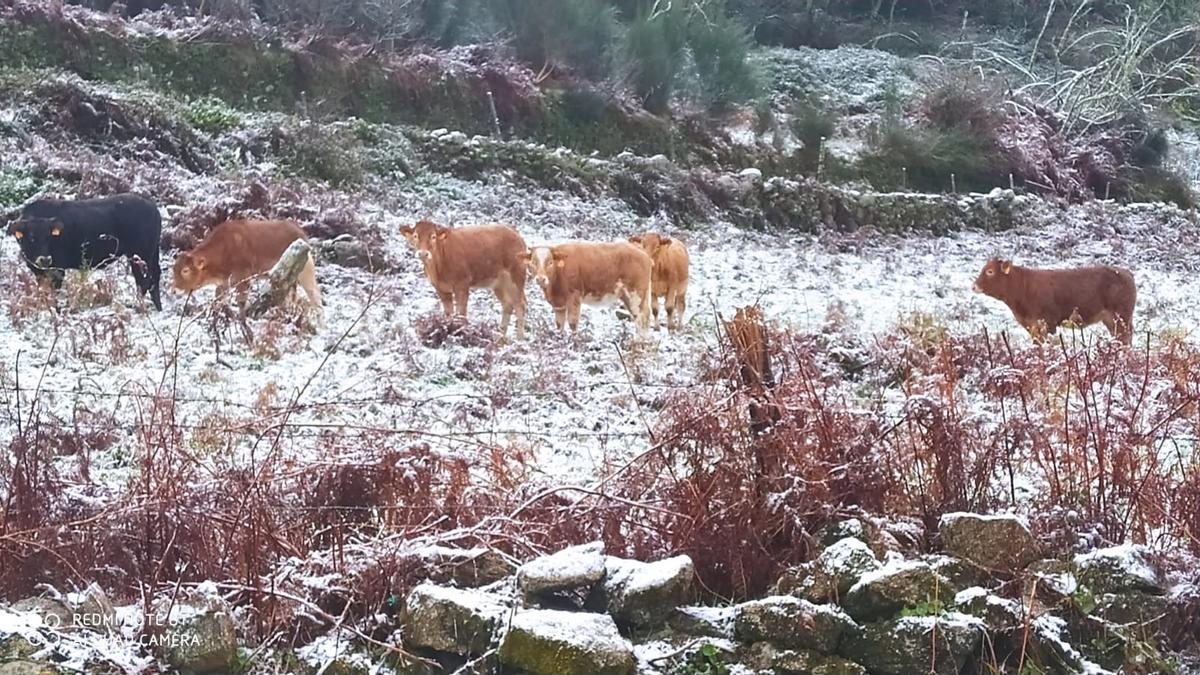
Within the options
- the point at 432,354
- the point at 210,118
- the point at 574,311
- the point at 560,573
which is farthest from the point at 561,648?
the point at 210,118

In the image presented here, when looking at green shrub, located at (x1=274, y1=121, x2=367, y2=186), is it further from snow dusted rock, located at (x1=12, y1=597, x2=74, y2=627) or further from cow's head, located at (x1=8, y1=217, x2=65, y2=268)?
snow dusted rock, located at (x1=12, y1=597, x2=74, y2=627)

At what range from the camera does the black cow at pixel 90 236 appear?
39.1 ft

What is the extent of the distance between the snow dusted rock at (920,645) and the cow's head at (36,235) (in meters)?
9.59

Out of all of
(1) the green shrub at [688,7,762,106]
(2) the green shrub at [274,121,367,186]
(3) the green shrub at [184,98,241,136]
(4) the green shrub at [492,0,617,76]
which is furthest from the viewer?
(1) the green shrub at [688,7,762,106]

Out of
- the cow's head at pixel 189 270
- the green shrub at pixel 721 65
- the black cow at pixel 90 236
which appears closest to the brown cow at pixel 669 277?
the cow's head at pixel 189 270

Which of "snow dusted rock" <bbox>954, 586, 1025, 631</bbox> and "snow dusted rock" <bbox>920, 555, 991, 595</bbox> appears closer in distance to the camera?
"snow dusted rock" <bbox>954, 586, 1025, 631</bbox>

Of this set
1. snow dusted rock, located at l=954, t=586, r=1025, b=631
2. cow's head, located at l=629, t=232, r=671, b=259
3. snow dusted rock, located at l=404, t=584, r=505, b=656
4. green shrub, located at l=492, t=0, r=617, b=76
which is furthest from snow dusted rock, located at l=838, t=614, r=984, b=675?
green shrub, located at l=492, t=0, r=617, b=76

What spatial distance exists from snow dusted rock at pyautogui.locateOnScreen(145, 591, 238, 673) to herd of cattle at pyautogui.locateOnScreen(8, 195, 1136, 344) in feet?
21.2

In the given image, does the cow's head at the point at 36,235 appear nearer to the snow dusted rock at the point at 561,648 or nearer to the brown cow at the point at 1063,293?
the snow dusted rock at the point at 561,648

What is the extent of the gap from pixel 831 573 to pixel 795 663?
1.49 feet

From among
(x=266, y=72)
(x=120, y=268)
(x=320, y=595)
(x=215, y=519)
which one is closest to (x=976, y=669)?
(x=320, y=595)

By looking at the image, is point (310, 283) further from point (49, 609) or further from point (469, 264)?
point (49, 609)

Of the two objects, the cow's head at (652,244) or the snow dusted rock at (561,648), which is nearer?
the snow dusted rock at (561,648)

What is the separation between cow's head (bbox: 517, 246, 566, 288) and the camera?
1139cm
